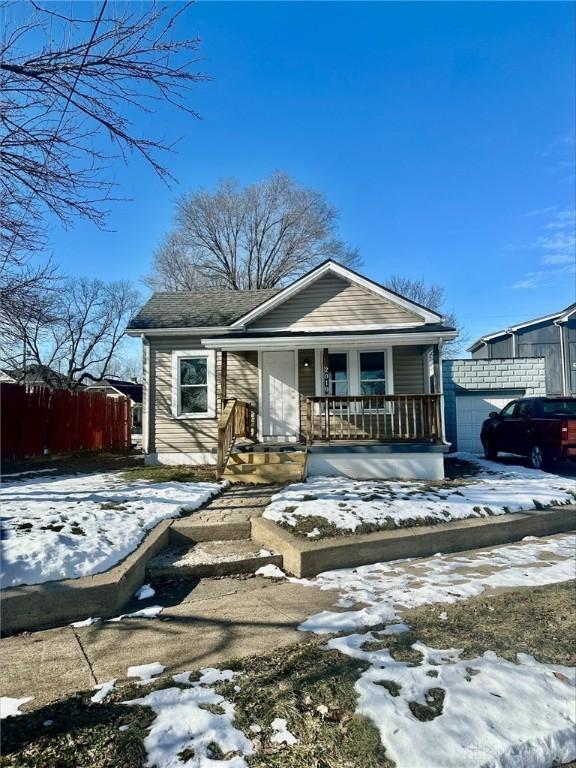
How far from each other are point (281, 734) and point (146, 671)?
41.0 inches

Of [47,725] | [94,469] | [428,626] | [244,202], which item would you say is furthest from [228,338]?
[244,202]

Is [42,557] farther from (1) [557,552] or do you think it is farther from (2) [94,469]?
(2) [94,469]

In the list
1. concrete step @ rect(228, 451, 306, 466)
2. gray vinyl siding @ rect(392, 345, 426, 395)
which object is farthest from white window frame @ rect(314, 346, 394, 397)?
concrete step @ rect(228, 451, 306, 466)

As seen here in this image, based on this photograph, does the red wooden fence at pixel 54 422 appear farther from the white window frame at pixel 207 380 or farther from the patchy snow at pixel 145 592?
the patchy snow at pixel 145 592

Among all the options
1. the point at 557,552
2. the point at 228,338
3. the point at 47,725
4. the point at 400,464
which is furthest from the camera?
the point at 228,338

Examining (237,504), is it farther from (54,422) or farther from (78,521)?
(54,422)

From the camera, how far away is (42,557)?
422 centimetres

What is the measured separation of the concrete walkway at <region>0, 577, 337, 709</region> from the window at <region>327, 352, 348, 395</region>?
294 inches

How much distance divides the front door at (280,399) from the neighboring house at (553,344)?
1576cm

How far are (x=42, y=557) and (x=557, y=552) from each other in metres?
5.63

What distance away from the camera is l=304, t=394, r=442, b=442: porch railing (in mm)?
9672

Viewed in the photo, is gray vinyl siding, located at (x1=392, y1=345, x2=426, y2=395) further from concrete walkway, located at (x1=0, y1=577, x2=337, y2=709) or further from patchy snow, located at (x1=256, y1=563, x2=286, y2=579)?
concrete walkway, located at (x1=0, y1=577, x2=337, y2=709)

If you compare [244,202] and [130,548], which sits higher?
[244,202]

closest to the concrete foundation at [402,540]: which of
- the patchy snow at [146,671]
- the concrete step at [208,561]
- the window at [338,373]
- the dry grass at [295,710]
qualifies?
the concrete step at [208,561]
